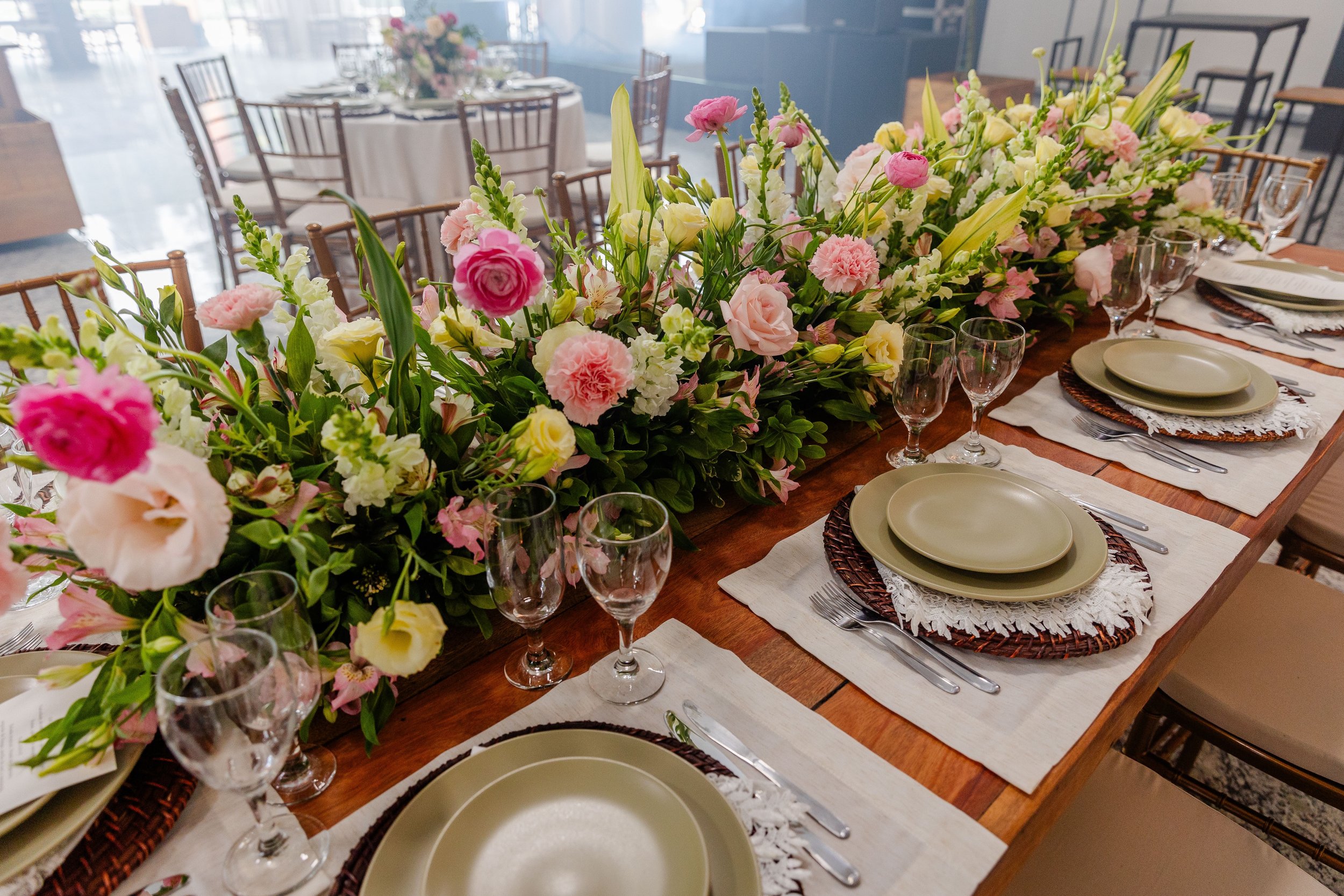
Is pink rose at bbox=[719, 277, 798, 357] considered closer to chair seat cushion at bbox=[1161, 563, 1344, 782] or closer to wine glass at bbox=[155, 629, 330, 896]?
wine glass at bbox=[155, 629, 330, 896]

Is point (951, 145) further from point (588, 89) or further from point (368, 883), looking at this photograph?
point (588, 89)

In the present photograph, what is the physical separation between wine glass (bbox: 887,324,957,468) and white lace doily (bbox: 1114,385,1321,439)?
1.17 ft

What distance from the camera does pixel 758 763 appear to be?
2.30 ft

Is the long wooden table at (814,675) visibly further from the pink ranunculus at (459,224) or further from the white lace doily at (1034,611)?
the pink ranunculus at (459,224)

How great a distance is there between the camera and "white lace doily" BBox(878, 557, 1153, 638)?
833 millimetres

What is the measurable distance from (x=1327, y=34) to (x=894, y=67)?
3.52m

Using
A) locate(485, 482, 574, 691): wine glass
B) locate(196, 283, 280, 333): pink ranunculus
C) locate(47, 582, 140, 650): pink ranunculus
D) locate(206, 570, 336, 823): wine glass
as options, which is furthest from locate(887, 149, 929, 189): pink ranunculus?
locate(47, 582, 140, 650): pink ranunculus

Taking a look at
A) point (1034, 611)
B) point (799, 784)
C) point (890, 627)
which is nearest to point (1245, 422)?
point (1034, 611)

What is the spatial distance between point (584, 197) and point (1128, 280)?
1209 mm

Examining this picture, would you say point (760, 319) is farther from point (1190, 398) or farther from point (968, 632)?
point (1190, 398)

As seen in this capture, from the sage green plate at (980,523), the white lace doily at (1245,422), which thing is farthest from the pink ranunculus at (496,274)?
the white lace doily at (1245,422)

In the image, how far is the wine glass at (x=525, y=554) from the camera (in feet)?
2.28

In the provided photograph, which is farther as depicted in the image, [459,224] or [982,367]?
[982,367]

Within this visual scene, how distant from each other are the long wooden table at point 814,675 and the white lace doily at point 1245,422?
0.05 m
